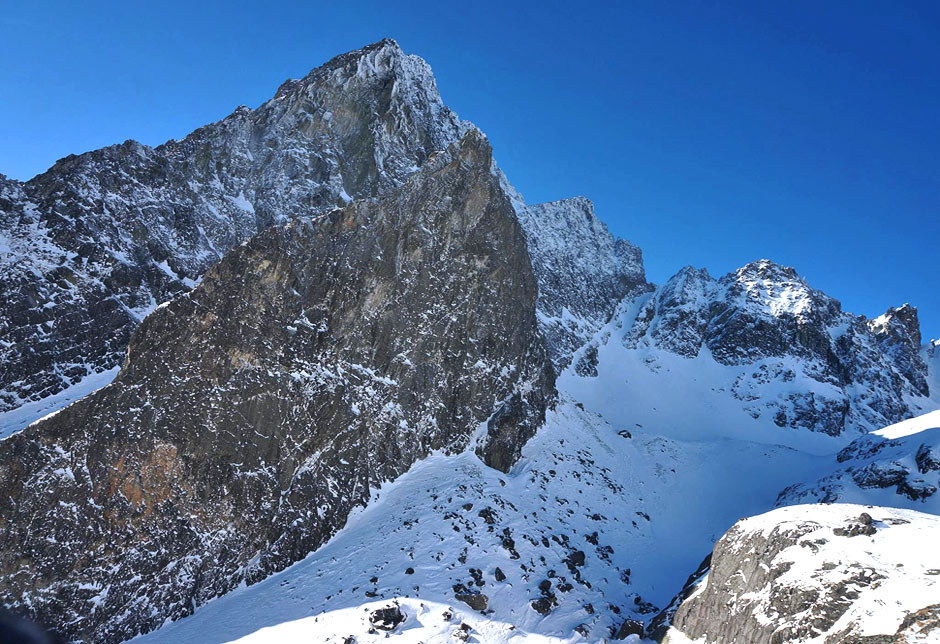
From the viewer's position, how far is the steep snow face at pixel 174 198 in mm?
46594

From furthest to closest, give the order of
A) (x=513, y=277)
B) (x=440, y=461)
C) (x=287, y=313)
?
1. (x=513, y=277)
2. (x=440, y=461)
3. (x=287, y=313)

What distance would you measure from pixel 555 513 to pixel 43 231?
57899 millimetres

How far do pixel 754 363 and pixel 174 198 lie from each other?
10700 centimetres

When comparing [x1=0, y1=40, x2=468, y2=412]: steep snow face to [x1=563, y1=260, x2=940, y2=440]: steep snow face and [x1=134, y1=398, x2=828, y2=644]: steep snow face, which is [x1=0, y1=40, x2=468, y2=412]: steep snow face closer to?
Answer: [x1=134, y1=398, x2=828, y2=644]: steep snow face

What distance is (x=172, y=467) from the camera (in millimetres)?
36219

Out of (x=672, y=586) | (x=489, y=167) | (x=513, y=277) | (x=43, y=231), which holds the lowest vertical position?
(x=672, y=586)

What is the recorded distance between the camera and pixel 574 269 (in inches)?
4811

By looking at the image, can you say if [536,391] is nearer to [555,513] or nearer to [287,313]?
[555,513]

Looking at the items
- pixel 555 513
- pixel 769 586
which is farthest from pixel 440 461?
pixel 769 586

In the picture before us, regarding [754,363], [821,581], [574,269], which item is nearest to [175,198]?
[821,581]

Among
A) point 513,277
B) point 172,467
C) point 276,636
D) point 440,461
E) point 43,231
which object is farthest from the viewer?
point 513,277

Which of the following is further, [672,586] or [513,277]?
[513,277]

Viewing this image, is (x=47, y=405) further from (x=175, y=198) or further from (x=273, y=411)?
(x=175, y=198)

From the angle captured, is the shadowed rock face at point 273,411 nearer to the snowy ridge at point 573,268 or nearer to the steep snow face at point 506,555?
the steep snow face at point 506,555
